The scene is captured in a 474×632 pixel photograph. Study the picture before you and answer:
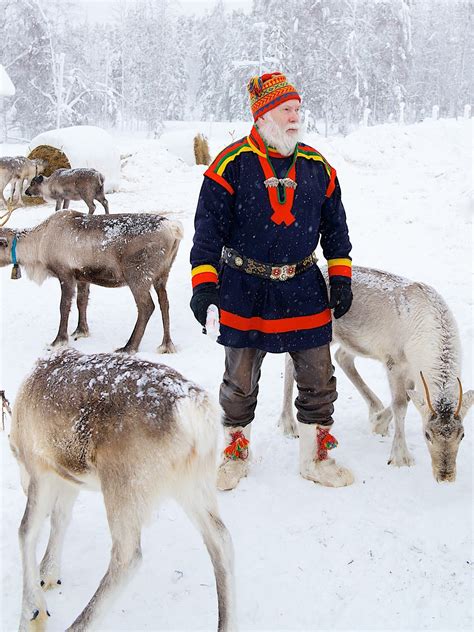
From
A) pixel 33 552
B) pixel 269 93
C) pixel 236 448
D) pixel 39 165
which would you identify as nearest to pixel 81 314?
pixel 236 448

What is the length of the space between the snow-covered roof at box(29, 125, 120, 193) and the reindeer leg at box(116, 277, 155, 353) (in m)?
11.0

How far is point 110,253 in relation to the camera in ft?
22.1

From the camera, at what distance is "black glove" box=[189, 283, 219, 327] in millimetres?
3652

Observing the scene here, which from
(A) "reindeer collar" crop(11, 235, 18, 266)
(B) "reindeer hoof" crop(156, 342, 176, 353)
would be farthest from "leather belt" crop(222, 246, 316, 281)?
(A) "reindeer collar" crop(11, 235, 18, 266)

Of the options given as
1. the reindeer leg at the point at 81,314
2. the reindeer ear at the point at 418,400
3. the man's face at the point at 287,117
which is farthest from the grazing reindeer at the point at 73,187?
the reindeer ear at the point at 418,400

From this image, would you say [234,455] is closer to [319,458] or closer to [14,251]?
[319,458]

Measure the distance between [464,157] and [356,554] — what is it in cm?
2046

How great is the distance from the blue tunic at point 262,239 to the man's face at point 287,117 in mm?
152

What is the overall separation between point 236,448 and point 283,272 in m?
1.26

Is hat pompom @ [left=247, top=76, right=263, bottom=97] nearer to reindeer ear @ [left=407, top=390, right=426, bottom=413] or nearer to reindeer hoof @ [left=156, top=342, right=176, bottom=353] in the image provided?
reindeer ear @ [left=407, top=390, right=426, bottom=413]

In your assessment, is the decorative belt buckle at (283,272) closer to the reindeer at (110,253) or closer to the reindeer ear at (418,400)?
the reindeer ear at (418,400)

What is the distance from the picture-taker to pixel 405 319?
4.58 meters

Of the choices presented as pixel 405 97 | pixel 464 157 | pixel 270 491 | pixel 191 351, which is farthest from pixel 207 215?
pixel 405 97

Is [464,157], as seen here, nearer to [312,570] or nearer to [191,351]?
[191,351]
